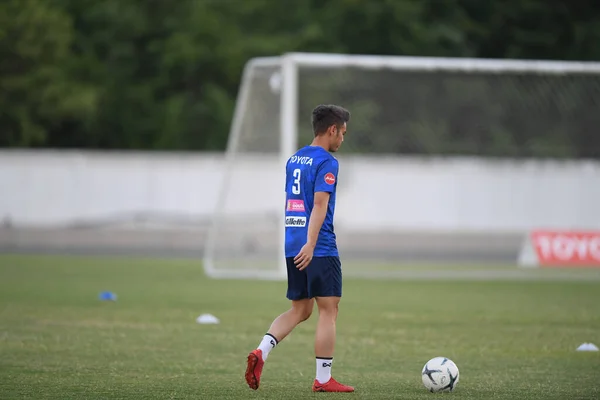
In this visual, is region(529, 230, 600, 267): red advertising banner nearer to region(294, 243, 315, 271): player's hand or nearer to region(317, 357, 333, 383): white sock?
region(317, 357, 333, 383): white sock

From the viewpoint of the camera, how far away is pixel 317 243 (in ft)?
26.5

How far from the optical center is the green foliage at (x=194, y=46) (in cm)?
3828

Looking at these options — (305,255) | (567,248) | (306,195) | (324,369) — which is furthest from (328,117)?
(567,248)

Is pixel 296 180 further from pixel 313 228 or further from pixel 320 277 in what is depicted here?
pixel 320 277

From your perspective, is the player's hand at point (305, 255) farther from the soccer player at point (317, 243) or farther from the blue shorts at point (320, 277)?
the blue shorts at point (320, 277)

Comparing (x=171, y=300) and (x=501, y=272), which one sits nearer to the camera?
(x=171, y=300)

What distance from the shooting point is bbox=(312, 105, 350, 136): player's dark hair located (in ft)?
26.8

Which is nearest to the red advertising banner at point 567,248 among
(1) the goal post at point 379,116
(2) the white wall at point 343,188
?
(1) the goal post at point 379,116

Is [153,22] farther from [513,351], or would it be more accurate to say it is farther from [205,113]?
[513,351]

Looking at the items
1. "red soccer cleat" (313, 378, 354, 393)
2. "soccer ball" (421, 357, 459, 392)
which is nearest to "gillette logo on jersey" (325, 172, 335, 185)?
"red soccer cleat" (313, 378, 354, 393)

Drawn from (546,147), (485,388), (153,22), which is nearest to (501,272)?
(546,147)

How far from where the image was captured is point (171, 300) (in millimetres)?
16203

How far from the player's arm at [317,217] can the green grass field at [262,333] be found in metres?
1.11

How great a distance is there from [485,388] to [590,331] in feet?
16.3
